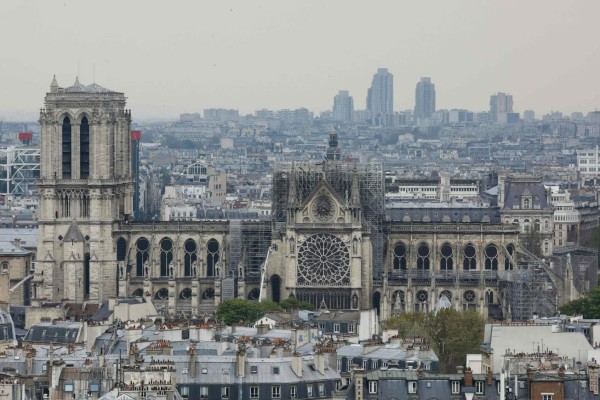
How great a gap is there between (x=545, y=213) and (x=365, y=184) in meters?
36.7

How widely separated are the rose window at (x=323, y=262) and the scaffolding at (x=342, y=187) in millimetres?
1783

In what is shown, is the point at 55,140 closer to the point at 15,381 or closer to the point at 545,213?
the point at 545,213

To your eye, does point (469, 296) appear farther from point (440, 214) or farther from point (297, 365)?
point (297, 365)

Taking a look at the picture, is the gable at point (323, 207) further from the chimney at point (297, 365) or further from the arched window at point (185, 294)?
the chimney at point (297, 365)

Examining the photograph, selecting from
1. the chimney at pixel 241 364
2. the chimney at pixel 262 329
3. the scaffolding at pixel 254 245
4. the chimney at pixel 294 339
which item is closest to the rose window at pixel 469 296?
the scaffolding at pixel 254 245

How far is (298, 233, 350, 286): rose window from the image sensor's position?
13600 cm

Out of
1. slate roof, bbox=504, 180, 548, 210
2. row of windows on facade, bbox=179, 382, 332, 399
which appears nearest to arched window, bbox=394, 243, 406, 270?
slate roof, bbox=504, 180, 548, 210

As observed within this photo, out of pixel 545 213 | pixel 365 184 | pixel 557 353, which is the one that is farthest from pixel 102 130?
pixel 557 353

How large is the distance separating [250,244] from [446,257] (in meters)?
9.36

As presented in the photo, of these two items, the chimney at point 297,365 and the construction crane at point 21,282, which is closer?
the chimney at point 297,365

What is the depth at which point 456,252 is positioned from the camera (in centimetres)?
13912

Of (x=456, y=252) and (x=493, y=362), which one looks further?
(x=456, y=252)

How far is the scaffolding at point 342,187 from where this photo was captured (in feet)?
446

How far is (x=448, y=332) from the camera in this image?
103000 mm
